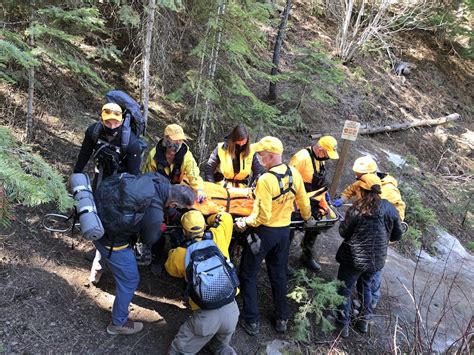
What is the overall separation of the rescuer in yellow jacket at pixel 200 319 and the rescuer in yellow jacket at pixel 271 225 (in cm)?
45

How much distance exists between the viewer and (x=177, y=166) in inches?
198

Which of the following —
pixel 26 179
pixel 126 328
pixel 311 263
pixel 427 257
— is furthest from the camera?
pixel 427 257

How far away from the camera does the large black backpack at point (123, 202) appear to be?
11.4ft

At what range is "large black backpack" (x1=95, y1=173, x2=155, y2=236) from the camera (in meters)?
3.46

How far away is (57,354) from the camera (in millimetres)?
3721

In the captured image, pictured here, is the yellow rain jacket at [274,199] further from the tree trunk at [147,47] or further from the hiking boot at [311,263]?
the tree trunk at [147,47]

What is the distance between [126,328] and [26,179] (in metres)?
2.65

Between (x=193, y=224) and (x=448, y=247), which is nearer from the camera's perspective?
(x=193, y=224)

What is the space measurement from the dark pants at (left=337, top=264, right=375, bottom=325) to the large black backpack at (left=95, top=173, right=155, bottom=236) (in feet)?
9.78

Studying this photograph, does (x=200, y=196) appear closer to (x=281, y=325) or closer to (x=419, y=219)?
(x=281, y=325)

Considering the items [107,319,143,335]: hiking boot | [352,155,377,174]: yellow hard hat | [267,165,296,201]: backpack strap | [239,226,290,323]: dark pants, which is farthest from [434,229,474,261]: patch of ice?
[107,319,143,335]: hiking boot

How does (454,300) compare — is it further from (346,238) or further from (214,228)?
(214,228)

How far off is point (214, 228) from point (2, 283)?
257 centimetres

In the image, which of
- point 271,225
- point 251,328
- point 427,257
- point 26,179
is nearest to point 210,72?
point 271,225
